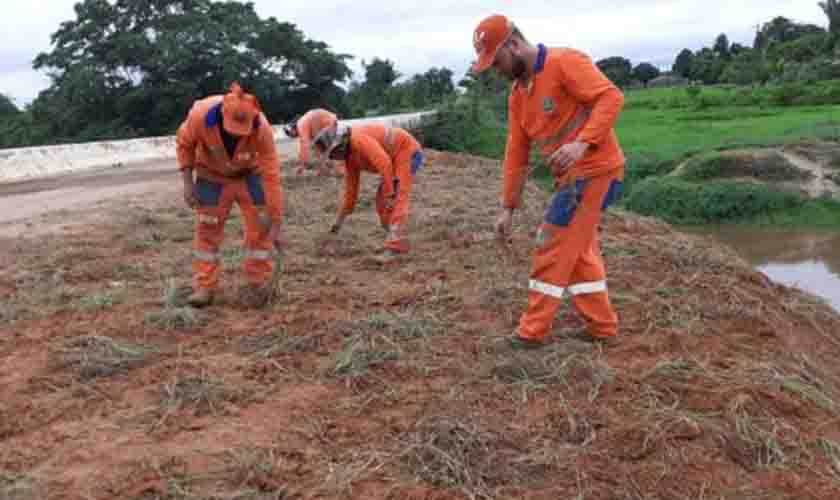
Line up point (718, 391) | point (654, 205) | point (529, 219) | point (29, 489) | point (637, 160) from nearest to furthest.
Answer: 1. point (29, 489)
2. point (718, 391)
3. point (529, 219)
4. point (654, 205)
5. point (637, 160)

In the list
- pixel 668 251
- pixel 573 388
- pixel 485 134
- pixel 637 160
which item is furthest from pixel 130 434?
pixel 485 134

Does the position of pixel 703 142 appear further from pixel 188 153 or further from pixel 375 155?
pixel 188 153

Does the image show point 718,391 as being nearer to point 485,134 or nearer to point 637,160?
point 637,160

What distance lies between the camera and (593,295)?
4004 mm

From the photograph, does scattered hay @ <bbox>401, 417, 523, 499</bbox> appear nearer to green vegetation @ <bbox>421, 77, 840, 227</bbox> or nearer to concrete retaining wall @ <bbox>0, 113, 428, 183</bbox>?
concrete retaining wall @ <bbox>0, 113, 428, 183</bbox>

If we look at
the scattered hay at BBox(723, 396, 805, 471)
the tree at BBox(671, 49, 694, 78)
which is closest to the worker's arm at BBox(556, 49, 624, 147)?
the scattered hay at BBox(723, 396, 805, 471)

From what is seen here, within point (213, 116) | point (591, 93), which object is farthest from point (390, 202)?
point (591, 93)

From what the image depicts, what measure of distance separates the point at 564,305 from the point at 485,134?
21.5 meters

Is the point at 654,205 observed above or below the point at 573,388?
below

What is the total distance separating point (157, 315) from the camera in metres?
4.64

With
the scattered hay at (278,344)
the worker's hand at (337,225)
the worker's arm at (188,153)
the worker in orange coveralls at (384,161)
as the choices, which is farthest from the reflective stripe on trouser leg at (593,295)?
the worker's hand at (337,225)

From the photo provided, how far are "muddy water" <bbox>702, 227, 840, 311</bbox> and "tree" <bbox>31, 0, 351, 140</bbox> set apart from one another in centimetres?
2170

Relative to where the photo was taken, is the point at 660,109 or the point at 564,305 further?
the point at 660,109

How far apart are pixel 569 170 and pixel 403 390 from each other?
1.35 metres
